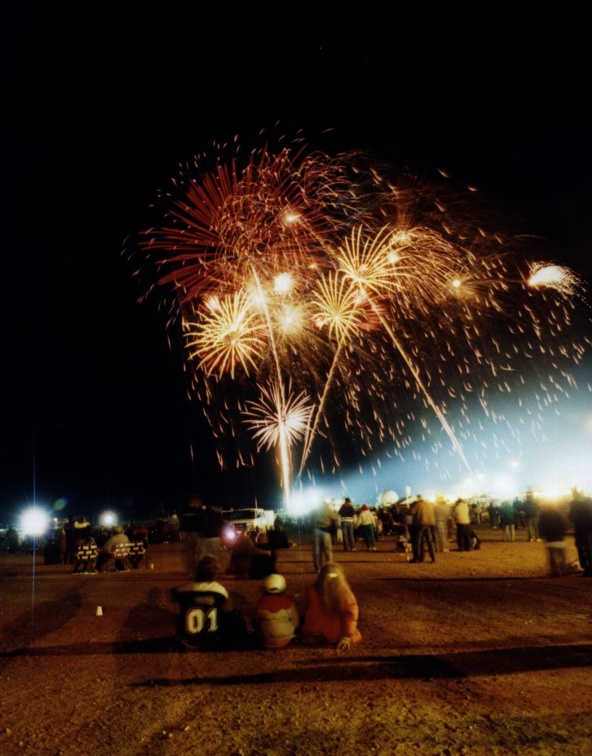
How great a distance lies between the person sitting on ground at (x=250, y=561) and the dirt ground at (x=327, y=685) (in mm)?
3450

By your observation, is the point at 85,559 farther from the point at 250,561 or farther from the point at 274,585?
the point at 274,585

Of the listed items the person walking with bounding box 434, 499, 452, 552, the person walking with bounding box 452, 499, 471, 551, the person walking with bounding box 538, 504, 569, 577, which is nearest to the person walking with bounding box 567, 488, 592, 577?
the person walking with bounding box 538, 504, 569, 577

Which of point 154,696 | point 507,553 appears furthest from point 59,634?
point 507,553

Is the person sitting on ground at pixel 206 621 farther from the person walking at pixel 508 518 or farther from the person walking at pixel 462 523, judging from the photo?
the person walking at pixel 508 518

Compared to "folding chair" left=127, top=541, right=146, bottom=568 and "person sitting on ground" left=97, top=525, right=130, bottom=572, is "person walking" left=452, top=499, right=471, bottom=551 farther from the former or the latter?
"person sitting on ground" left=97, top=525, right=130, bottom=572

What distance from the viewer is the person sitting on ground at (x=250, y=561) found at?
14.1m

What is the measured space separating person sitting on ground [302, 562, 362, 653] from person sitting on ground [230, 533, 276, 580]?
666 cm

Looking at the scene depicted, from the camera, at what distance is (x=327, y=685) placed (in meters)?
5.76

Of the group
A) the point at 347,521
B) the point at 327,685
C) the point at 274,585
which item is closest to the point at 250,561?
the point at 347,521

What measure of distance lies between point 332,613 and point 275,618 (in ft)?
2.19

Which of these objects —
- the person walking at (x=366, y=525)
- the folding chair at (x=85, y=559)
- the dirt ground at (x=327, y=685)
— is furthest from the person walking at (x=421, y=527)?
the folding chair at (x=85, y=559)

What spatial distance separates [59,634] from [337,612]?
4.31m

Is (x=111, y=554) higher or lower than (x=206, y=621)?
higher

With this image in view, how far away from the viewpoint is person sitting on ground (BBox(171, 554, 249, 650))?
24.0 ft
